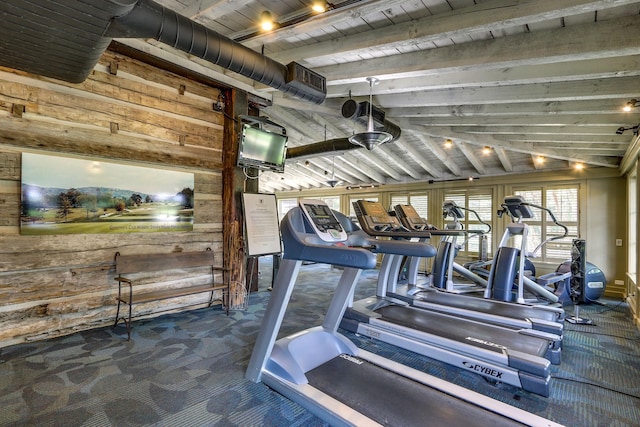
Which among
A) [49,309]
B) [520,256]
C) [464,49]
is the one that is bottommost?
[49,309]

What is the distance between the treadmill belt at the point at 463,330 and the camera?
112 inches

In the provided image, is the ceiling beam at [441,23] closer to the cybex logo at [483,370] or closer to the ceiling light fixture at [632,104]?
the ceiling light fixture at [632,104]

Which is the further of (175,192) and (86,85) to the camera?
(175,192)

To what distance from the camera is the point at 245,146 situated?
4637mm

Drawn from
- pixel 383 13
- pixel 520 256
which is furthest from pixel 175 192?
pixel 520 256

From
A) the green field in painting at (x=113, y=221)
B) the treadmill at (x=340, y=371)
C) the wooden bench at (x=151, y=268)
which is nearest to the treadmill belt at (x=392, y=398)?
the treadmill at (x=340, y=371)

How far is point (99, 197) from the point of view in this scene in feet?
12.2

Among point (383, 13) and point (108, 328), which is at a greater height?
point (383, 13)

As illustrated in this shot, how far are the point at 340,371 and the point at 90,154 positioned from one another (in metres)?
3.61

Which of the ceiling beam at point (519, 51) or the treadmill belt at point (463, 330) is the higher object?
the ceiling beam at point (519, 51)

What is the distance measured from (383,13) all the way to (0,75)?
12.4 feet

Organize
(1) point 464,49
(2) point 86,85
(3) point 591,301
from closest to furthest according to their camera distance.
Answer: (1) point 464,49 → (2) point 86,85 → (3) point 591,301

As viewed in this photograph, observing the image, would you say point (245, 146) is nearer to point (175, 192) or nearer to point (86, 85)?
point (175, 192)

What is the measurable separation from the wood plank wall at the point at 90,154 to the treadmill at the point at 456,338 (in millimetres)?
2487
